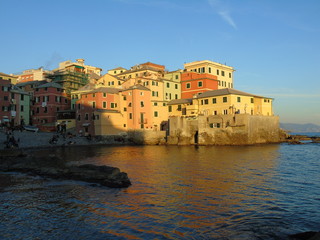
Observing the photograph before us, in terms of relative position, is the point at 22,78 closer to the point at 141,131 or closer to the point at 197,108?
the point at 141,131

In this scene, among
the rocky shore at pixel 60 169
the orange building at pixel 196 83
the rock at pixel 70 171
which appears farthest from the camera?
the orange building at pixel 196 83

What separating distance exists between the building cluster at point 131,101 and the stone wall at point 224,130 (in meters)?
3.51

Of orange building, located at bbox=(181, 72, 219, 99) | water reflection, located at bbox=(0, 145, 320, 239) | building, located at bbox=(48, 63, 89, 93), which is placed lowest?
water reflection, located at bbox=(0, 145, 320, 239)

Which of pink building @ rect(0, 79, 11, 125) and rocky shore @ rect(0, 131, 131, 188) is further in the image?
pink building @ rect(0, 79, 11, 125)

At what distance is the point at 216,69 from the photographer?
90.2m

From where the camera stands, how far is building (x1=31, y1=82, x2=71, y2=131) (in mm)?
85156

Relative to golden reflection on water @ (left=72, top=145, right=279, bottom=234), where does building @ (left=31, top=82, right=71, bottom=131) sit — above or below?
above

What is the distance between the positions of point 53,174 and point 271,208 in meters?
19.3

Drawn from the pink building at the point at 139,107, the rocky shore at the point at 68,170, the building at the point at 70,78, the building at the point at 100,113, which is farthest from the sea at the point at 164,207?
the building at the point at 70,78

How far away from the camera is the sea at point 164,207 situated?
12594 millimetres

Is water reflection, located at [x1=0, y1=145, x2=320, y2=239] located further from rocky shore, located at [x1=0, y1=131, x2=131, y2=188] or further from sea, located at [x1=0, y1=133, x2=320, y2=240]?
rocky shore, located at [x1=0, y1=131, x2=131, y2=188]

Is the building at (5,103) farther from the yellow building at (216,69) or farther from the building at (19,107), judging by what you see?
the yellow building at (216,69)

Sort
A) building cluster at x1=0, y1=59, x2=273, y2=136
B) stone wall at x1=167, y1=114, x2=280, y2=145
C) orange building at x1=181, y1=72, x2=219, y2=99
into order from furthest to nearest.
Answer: orange building at x1=181, y1=72, x2=219, y2=99
building cluster at x1=0, y1=59, x2=273, y2=136
stone wall at x1=167, y1=114, x2=280, y2=145

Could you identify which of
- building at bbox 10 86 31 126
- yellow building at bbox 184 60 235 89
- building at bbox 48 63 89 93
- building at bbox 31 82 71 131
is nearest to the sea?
building at bbox 10 86 31 126
